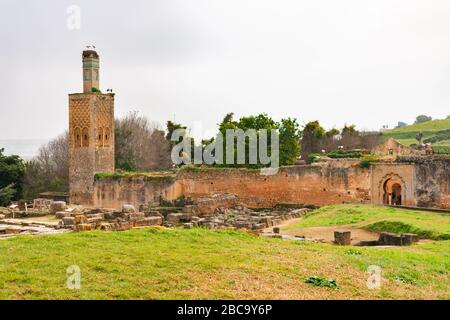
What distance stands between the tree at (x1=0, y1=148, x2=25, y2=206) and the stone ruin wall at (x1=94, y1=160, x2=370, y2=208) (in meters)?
7.56

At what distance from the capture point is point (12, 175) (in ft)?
135

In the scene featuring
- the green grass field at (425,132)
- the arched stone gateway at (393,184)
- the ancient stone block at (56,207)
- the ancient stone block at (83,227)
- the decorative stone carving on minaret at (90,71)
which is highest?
the decorative stone carving on minaret at (90,71)

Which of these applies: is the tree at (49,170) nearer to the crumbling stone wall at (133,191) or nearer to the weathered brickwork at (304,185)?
the crumbling stone wall at (133,191)

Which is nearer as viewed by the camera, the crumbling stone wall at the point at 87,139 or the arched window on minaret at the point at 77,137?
the crumbling stone wall at the point at 87,139

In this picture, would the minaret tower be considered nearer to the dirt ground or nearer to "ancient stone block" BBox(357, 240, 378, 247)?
the dirt ground

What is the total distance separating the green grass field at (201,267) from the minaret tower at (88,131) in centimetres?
2212

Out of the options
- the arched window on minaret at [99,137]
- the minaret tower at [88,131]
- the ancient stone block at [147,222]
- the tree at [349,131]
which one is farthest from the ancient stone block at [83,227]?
the tree at [349,131]

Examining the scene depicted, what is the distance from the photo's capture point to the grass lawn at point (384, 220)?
63.8 ft

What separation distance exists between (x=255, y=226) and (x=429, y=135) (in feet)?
162

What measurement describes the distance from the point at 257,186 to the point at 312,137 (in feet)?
76.3

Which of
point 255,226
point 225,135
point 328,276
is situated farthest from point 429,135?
point 328,276

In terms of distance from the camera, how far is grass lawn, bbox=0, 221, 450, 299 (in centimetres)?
988

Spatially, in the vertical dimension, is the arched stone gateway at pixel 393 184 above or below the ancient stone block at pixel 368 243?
above
